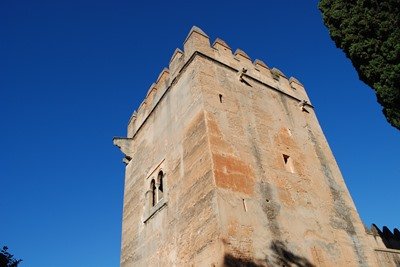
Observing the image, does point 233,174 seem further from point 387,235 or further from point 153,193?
point 387,235

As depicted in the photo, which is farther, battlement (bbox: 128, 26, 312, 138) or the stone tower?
battlement (bbox: 128, 26, 312, 138)

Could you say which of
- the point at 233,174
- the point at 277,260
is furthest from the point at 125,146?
the point at 277,260

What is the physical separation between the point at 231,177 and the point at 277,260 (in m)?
1.92

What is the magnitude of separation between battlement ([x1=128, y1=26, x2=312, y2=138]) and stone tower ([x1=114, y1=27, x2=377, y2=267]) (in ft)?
0.16

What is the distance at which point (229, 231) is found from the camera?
7129 millimetres

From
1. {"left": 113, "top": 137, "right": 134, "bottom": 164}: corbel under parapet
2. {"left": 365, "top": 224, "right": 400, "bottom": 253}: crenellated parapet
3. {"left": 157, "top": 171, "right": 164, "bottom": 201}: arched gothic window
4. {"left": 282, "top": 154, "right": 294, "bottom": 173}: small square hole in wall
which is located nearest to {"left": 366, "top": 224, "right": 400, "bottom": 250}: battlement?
{"left": 365, "top": 224, "right": 400, "bottom": 253}: crenellated parapet

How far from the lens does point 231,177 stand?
8.12m

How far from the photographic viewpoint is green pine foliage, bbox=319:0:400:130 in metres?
6.91

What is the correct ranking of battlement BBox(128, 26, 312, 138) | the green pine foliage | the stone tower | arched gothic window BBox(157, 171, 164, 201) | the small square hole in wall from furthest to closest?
1. battlement BBox(128, 26, 312, 138)
2. arched gothic window BBox(157, 171, 164, 201)
3. the small square hole in wall
4. the stone tower
5. the green pine foliage

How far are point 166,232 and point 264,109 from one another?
14.9 feet

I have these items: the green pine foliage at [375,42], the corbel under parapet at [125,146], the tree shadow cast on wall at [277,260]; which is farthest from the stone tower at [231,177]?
the green pine foliage at [375,42]

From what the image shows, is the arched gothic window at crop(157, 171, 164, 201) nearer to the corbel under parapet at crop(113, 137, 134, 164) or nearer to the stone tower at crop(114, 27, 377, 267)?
the stone tower at crop(114, 27, 377, 267)

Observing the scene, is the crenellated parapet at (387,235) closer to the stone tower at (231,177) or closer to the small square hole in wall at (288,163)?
the stone tower at (231,177)

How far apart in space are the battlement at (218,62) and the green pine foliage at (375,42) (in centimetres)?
394
